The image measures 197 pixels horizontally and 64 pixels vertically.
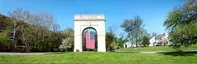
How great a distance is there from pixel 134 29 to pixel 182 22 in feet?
178

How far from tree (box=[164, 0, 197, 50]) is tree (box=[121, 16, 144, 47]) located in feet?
174

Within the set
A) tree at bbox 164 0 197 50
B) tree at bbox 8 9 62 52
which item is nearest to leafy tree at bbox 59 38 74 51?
tree at bbox 8 9 62 52

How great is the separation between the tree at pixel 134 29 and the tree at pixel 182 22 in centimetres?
5303

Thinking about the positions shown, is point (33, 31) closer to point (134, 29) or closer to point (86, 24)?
point (86, 24)

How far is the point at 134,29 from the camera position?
261 ft

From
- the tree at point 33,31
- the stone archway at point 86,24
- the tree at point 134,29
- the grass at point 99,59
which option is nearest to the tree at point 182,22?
the grass at point 99,59

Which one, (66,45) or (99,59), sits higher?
(66,45)

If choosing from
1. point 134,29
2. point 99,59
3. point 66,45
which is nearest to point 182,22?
point 99,59

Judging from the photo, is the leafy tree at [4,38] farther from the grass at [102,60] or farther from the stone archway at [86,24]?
the grass at [102,60]

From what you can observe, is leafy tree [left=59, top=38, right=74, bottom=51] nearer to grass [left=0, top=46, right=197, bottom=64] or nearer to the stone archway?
the stone archway

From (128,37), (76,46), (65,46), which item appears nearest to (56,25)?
(65,46)

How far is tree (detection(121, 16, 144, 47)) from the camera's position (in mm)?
79125

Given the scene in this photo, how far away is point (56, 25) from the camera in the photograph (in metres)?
54.4

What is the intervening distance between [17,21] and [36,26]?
3821 millimetres
